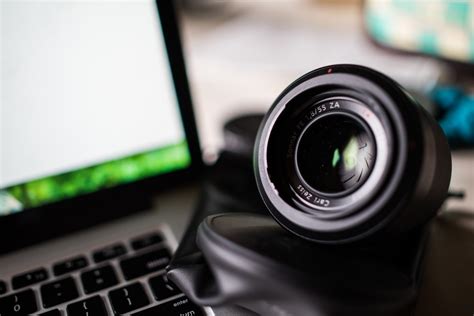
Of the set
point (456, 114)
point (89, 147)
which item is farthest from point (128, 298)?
point (456, 114)

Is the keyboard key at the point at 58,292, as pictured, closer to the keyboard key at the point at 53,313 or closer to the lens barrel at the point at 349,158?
the keyboard key at the point at 53,313

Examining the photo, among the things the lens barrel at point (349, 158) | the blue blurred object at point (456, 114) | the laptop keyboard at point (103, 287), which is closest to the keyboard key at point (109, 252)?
the laptop keyboard at point (103, 287)

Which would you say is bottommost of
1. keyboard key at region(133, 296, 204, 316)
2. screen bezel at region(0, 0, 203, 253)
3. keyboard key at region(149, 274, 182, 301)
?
keyboard key at region(133, 296, 204, 316)

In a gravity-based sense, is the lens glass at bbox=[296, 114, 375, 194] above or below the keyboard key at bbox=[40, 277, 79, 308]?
above

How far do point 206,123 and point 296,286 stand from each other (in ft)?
1.24

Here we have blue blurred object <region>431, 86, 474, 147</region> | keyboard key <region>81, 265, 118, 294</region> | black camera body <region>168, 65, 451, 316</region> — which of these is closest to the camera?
black camera body <region>168, 65, 451, 316</region>

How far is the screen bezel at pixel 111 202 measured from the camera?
0.40 meters

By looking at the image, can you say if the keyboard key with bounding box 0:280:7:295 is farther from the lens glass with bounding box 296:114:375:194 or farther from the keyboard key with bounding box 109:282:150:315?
the lens glass with bounding box 296:114:375:194

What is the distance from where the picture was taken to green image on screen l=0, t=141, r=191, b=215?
0.39 meters

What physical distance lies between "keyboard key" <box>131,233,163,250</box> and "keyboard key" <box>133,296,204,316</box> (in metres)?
0.06

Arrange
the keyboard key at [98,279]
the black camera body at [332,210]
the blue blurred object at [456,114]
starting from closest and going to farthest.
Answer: the black camera body at [332,210] → the keyboard key at [98,279] → the blue blurred object at [456,114]

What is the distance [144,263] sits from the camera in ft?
1.19

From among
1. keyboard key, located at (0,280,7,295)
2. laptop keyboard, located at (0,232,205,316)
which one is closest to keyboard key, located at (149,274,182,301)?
laptop keyboard, located at (0,232,205,316)

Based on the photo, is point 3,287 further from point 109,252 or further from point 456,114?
point 456,114
